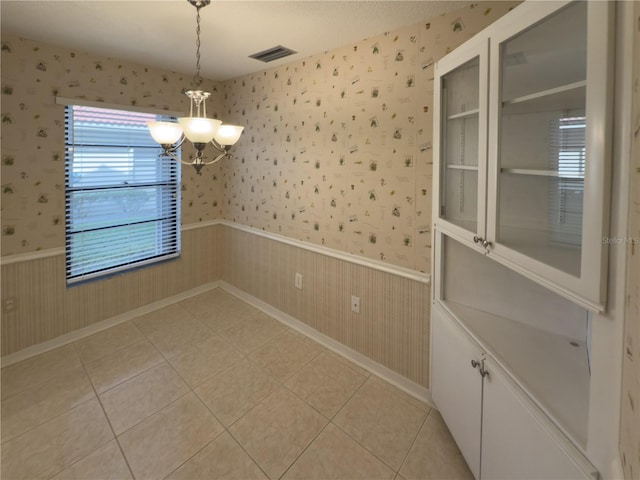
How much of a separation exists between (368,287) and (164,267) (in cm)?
231

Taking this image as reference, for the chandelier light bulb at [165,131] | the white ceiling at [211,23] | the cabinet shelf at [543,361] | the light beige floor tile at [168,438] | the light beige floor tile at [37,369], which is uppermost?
the white ceiling at [211,23]

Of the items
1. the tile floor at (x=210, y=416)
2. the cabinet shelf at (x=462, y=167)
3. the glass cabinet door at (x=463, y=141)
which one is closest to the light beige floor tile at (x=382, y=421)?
the tile floor at (x=210, y=416)

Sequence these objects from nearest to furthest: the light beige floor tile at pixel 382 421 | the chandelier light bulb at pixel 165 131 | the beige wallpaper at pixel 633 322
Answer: the beige wallpaper at pixel 633 322
the chandelier light bulb at pixel 165 131
the light beige floor tile at pixel 382 421

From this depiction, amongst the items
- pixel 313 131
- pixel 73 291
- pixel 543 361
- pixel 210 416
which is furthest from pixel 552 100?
pixel 73 291

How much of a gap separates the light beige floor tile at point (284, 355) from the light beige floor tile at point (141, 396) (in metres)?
0.61

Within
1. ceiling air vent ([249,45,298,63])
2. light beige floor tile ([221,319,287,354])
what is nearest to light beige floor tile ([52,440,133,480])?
light beige floor tile ([221,319,287,354])

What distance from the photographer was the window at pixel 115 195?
2.82 m

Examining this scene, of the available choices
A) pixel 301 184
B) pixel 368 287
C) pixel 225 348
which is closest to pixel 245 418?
pixel 225 348

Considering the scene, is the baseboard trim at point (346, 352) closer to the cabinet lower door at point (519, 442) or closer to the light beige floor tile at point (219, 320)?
the light beige floor tile at point (219, 320)

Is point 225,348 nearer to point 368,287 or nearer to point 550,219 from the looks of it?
point 368,287

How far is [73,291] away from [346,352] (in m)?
2.47

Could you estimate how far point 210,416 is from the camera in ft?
6.70

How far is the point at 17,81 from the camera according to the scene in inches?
94.8

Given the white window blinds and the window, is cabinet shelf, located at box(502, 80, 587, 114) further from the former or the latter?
the window
